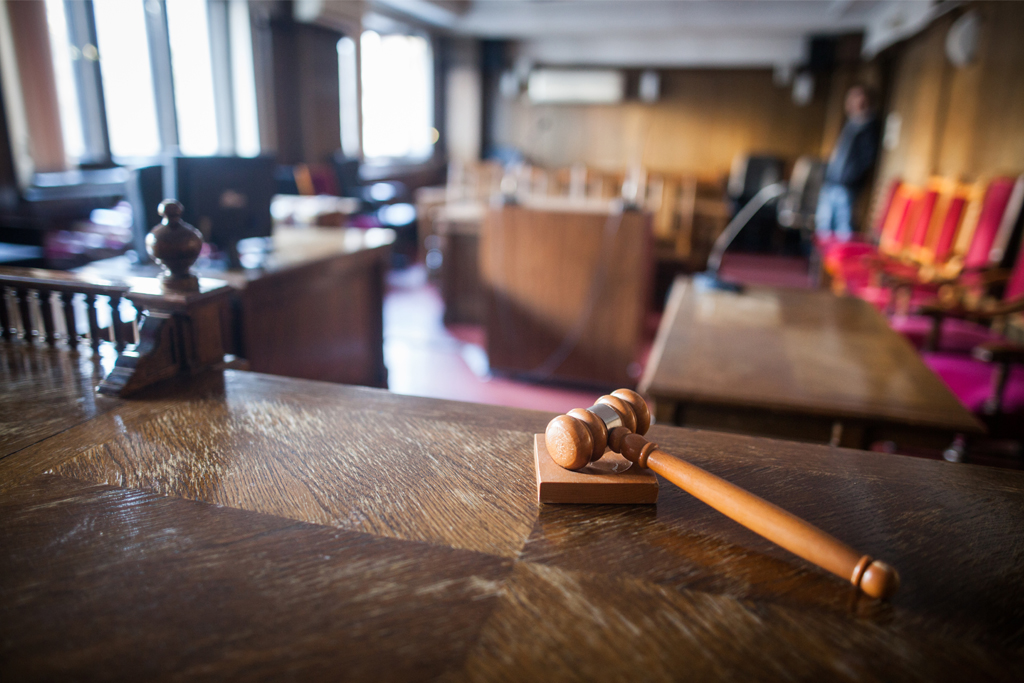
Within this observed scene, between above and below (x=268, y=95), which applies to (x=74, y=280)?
below

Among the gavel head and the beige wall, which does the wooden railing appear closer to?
the gavel head

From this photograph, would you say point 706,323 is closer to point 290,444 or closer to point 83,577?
point 290,444

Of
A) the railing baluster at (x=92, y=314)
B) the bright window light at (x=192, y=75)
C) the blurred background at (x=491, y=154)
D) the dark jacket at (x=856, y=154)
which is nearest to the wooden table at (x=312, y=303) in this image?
the blurred background at (x=491, y=154)

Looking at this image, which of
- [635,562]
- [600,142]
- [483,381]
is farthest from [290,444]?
[600,142]

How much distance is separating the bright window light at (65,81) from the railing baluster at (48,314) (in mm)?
4228

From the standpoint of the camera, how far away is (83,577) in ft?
2.13

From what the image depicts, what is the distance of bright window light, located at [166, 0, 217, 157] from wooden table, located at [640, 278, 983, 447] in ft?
17.0

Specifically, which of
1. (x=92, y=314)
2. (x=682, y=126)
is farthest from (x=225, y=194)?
(x=682, y=126)

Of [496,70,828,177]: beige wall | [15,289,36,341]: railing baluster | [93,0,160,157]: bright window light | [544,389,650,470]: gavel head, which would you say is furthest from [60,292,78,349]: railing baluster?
[496,70,828,177]: beige wall

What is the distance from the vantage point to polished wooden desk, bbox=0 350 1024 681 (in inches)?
22.2

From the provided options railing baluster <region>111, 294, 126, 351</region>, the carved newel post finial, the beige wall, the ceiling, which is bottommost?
railing baluster <region>111, 294, 126, 351</region>

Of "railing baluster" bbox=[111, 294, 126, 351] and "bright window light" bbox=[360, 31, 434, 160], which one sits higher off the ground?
"bright window light" bbox=[360, 31, 434, 160]

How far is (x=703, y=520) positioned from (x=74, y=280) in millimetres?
1180

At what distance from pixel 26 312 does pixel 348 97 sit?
22.7 feet
